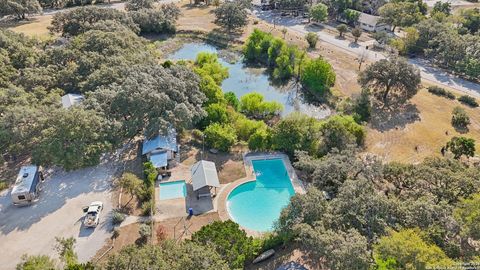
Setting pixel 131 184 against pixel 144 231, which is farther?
pixel 131 184

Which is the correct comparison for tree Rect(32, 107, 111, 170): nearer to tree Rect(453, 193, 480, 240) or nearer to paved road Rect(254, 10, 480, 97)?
tree Rect(453, 193, 480, 240)

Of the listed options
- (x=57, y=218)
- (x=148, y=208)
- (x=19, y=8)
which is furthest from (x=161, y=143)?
(x=19, y=8)

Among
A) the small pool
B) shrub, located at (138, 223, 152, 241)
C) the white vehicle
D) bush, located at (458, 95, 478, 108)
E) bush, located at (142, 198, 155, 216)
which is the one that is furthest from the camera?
bush, located at (458, 95, 478, 108)

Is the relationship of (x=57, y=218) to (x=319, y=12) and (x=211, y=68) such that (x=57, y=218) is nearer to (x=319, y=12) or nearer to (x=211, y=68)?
(x=211, y=68)

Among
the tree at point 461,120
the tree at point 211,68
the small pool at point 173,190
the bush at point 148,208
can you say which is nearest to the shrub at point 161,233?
the bush at point 148,208

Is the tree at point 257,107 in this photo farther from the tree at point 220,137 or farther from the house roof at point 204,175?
the house roof at point 204,175

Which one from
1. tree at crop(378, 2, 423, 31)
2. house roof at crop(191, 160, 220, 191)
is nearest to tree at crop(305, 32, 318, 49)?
tree at crop(378, 2, 423, 31)
